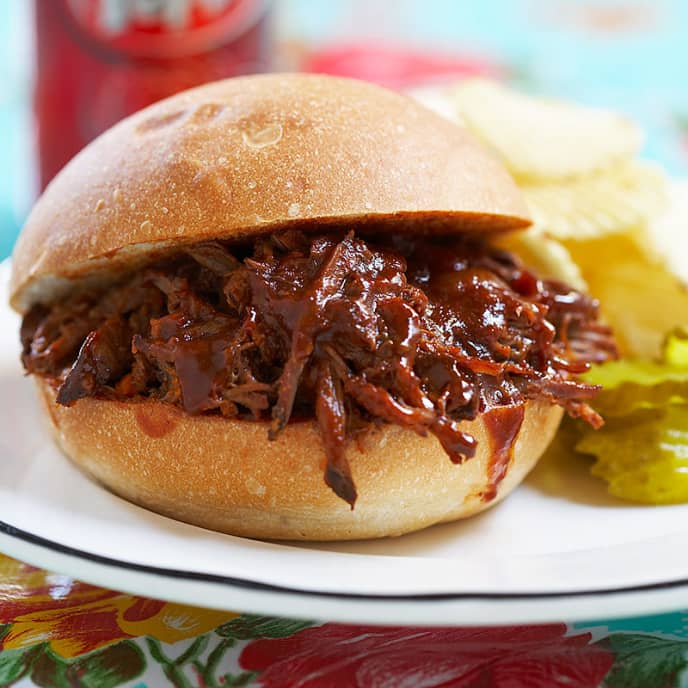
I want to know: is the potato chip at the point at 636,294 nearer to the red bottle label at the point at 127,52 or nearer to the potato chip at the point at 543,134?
the potato chip at the point at 543,134

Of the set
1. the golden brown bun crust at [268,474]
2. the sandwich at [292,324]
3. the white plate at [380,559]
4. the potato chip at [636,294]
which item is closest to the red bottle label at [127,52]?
the potato chip at [636,294]

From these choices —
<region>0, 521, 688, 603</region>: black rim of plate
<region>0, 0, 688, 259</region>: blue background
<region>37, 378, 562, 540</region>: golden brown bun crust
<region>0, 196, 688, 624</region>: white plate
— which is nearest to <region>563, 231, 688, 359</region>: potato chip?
<region>0, 196, 688, 624</region>: white plate

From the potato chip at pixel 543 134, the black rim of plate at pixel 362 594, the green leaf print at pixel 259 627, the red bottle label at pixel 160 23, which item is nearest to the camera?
the black rim of plate at pixel 362 594

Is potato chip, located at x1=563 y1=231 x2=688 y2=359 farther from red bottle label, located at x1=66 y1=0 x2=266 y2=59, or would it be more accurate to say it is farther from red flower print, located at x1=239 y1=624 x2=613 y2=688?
red bottle label, located at x1=66 y1=0 x2=266 y2=59

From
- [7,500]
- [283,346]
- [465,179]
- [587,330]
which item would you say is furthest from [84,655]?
[587,330]

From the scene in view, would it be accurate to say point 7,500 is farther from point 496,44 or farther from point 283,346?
point 496,44

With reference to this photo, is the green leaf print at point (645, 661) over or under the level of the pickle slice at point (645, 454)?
over
